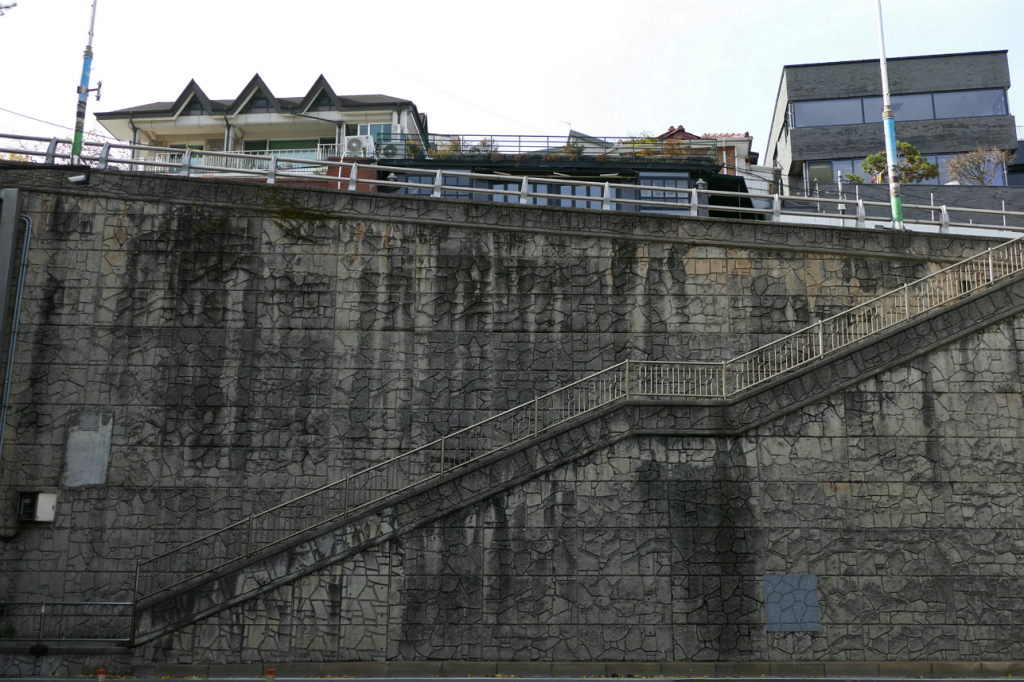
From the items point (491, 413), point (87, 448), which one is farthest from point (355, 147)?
point (87, 448)

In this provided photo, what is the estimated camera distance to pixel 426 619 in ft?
49.1

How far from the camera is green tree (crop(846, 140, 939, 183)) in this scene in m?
32.8

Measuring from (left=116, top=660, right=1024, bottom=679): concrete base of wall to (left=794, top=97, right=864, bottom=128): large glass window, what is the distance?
88.4 ft

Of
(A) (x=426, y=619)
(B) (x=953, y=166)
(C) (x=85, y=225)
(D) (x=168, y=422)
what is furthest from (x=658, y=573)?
(B) (x=953, y=166)

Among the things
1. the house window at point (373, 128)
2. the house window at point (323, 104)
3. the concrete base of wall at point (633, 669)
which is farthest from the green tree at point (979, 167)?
the house window at point (323, 104)

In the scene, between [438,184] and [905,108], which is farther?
[905,108]

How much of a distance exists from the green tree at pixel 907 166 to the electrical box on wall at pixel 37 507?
29.1 metres

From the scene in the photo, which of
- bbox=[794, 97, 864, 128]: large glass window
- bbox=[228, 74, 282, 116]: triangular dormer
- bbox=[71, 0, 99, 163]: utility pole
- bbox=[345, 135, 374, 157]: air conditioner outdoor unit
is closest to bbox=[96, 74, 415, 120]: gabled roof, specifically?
bbox=[228, 74, 282, 116]: triangular dormer

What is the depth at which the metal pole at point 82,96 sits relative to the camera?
18422mm

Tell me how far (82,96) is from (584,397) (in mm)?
13038

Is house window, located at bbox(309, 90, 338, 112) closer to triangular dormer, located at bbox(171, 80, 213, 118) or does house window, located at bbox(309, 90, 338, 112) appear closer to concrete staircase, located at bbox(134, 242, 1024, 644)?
triangular dormer, located at bbox(171, 80, 213, 118)

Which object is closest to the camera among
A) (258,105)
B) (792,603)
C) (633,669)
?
(633,669)

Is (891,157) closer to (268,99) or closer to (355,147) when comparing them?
(355,147)

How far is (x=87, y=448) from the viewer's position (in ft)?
55.9
